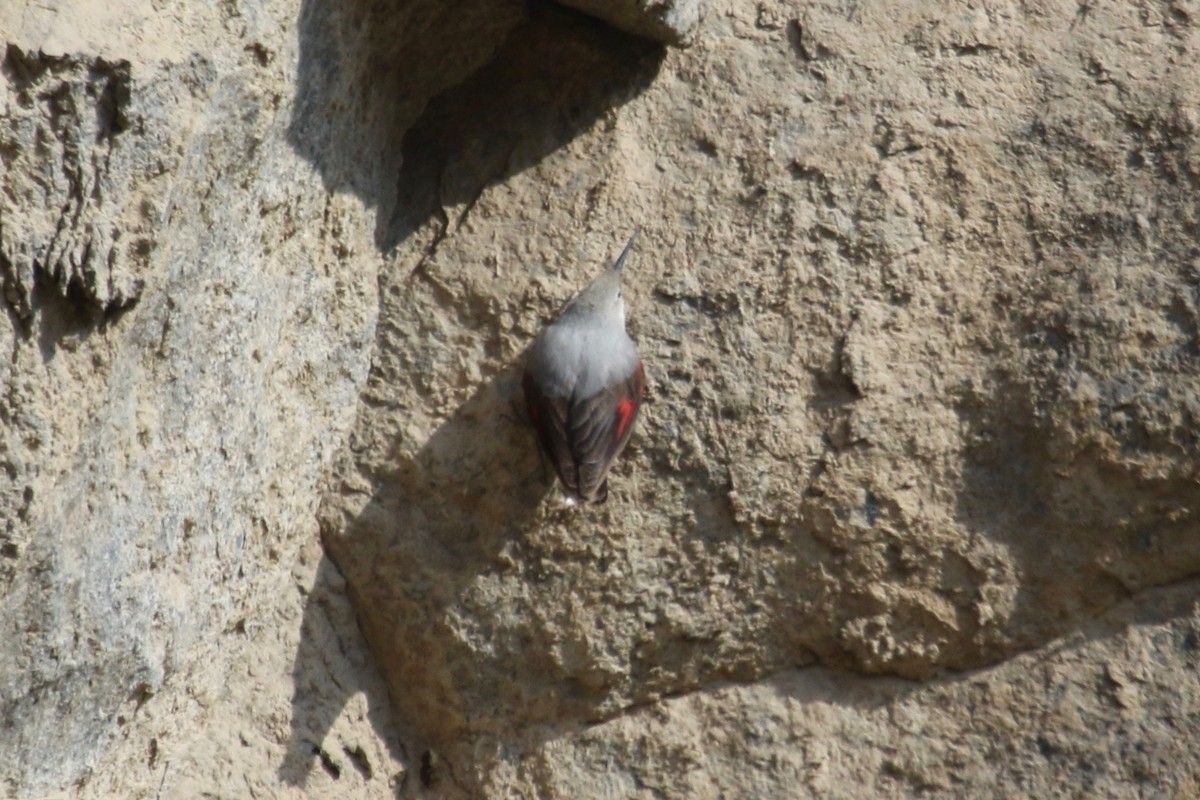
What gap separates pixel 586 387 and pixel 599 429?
10 cm

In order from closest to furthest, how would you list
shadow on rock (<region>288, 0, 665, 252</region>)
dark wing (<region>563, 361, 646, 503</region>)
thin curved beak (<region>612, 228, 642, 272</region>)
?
dark wing (<region>563, 361, 646, 503</region>) < thin curved beak (<region>612, 228, 642, 272</region>) < shadow on rock (<region>288, 0, 665, 252</region>)

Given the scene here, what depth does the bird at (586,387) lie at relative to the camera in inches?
120

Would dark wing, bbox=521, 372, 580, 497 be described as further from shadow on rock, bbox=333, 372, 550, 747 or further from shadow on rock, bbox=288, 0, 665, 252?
shadow on rock, bbox=288, 0, 665, 252

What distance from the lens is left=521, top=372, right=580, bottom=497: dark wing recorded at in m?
3.04

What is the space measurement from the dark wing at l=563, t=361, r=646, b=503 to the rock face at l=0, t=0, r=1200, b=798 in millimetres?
110

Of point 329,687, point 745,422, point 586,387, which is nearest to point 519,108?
point 586,387

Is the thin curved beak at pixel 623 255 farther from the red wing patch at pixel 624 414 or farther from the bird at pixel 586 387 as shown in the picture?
the red wing patch at pixel 624 414

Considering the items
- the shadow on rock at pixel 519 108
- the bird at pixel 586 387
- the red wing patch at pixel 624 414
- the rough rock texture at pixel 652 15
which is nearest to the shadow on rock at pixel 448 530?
the bird at pixel 586 387

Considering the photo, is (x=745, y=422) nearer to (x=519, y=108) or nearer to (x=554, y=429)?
(x=554, y=429)

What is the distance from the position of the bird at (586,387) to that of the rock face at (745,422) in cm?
11

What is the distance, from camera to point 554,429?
3.06 meters

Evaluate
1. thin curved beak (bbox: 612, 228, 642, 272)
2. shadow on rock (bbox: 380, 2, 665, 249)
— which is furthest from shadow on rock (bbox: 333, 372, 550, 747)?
shadow on rock (bbox: 380, 2, 665, 249)

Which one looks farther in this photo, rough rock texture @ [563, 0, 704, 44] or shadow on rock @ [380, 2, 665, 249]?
shadow on rock @ [380, 2, 665, 249]

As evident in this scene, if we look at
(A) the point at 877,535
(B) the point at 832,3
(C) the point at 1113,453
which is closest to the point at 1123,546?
(C) the point at 1113,453
